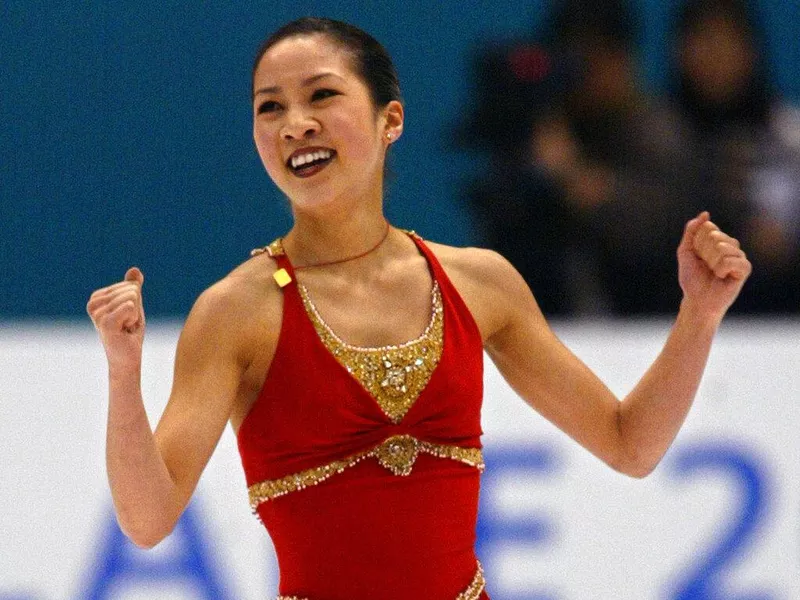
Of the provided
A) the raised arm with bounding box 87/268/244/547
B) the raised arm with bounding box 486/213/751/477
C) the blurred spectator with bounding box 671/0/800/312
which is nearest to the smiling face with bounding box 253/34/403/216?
the raised arm with bounding box 87/268/244/547

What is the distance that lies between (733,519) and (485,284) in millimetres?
1868

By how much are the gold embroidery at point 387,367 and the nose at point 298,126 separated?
28cm

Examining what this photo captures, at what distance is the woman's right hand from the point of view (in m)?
2.46

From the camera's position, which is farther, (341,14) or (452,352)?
(341,14)

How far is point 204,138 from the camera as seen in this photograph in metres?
5.78

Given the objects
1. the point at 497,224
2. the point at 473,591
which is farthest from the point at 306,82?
the point at 497,224

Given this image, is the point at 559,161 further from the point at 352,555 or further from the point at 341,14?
the point at 352,555

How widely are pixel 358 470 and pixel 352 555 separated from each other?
0.14 m

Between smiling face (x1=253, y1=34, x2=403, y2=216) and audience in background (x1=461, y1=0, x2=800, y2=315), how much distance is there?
2529mm

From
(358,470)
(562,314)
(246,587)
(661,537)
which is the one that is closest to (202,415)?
(358,470)

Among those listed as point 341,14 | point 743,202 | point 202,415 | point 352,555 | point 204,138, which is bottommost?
point 352,555

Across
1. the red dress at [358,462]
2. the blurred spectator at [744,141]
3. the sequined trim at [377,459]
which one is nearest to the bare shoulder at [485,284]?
the red dress at [358,462]

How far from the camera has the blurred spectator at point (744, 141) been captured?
5379 mm

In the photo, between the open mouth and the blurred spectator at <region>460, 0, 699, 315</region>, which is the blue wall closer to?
the blurred spectator at <region>460, 0, 699, 315</region>
